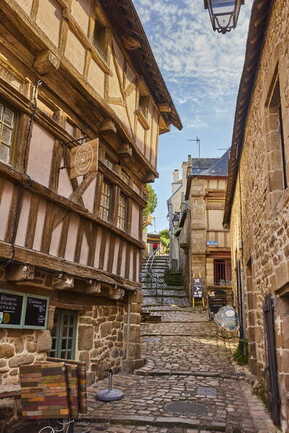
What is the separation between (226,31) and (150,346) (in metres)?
8.54

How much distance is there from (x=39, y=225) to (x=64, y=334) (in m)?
2.24

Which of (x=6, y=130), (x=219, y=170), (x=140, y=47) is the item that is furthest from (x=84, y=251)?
(x=219, y=170)

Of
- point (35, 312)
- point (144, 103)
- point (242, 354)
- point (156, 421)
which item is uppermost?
point (144, 103)

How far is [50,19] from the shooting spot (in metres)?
5.13

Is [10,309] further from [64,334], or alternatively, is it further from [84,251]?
[64,334]

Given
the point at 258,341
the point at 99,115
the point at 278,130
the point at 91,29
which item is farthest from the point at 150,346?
the point at 91,29

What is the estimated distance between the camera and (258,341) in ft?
19.9

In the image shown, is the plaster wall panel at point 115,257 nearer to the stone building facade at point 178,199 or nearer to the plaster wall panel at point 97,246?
the plaster wall panel at point 97,246

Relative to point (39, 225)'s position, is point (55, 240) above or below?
below

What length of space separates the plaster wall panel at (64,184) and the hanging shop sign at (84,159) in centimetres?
11

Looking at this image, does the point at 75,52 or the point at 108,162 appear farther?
the point at 108,162

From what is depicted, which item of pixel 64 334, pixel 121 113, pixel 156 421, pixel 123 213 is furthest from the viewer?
pixel 123 213

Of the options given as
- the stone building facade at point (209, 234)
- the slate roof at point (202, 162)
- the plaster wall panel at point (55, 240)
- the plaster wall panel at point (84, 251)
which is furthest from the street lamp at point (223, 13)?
the slate roof at point (202, 162)

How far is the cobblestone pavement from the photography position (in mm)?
4465
